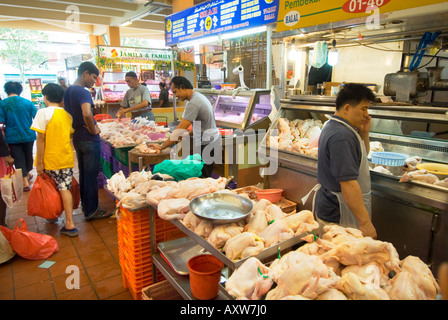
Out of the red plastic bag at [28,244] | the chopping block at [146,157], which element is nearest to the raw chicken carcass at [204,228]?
the chopping block at [146,157]

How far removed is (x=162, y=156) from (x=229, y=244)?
3.10 meters

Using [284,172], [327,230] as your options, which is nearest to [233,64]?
[284,172]

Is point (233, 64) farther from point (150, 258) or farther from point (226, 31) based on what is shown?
point (150, 258)

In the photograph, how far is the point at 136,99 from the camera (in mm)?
7160

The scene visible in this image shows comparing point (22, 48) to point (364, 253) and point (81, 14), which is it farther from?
point (364, 253)

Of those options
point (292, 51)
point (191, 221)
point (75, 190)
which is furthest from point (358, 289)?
point (75, 190)

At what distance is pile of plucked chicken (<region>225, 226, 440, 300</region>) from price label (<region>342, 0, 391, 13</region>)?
7.69 feet

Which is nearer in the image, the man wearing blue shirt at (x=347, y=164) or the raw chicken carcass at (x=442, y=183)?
the man wearing blue shirt at (x=347, y=164)

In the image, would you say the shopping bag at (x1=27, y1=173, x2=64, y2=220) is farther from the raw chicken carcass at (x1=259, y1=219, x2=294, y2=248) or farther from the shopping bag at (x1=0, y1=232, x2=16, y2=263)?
the raw chicken carcass at (x1=259, y1=219, x2=294, y2=248)

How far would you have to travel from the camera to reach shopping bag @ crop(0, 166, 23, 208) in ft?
12.5

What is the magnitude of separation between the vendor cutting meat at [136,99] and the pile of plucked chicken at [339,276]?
20.2 ft

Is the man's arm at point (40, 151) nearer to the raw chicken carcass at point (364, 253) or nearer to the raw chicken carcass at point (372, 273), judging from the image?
the raw chicken carcass at point (364, 253)

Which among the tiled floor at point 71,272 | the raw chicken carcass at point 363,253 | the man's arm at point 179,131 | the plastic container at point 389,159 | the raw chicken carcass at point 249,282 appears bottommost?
the tiled floor at point 71,272

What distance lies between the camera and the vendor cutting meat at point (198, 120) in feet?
14.4
